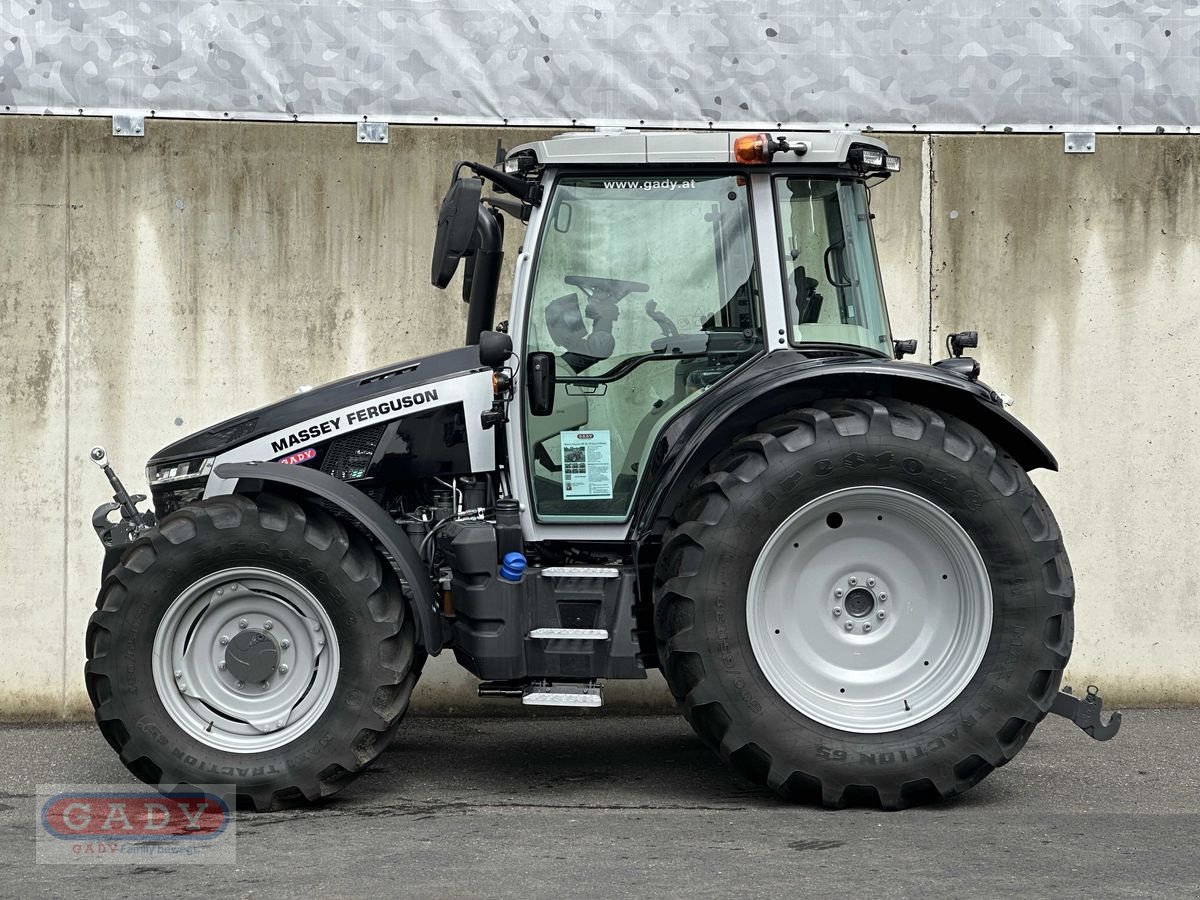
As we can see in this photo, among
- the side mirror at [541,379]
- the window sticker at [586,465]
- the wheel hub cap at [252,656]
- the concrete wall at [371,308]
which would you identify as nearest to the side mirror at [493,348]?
the side mirror at [541,379]

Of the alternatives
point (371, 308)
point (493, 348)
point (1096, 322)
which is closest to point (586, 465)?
point (493, 348)

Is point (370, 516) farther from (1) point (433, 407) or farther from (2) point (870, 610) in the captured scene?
(2) point (870, 610)

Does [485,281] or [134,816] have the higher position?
[485,281]

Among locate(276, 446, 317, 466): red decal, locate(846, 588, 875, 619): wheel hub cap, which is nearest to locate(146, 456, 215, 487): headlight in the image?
locate(276, 446, 317, 466): red decal

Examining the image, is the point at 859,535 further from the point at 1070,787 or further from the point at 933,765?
the point at 1070,787

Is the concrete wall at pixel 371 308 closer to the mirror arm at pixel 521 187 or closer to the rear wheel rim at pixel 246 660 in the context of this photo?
the mirror arm at pixel 521 187

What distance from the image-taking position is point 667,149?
18.1 feet

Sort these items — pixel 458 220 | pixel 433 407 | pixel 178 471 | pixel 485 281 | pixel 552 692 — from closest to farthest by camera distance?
pixel 458 220 → pixel 552 692 → pixel 433 407 → pixel 178 471 → pixel 485 281

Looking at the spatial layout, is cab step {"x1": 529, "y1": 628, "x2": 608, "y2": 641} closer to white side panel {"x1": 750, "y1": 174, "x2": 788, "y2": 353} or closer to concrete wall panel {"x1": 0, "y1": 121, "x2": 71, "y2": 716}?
white side panel {"x1": 750, "y1": 174, "x2": 788, "y2": 353}

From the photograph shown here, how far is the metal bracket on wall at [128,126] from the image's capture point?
7.28m

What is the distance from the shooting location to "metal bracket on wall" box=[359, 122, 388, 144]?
24.2 feet

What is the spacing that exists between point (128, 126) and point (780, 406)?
379 centimetres

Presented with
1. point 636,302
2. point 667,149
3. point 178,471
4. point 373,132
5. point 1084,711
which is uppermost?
point 373,132

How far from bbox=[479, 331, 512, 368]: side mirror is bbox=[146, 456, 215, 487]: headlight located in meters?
1.27
